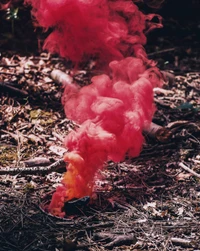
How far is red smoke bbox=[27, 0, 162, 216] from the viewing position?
2.84 m

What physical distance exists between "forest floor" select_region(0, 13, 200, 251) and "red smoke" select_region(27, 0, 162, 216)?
7.6 inches

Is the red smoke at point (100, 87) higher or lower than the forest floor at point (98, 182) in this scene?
higher

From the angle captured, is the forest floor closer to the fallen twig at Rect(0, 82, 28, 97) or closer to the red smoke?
the fallen twig at Rect(0, 82, 28, 97)

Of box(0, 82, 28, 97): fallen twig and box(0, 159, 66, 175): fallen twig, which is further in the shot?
box(0, 82, 28, 97): fallen twig

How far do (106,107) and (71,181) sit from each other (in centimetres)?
49

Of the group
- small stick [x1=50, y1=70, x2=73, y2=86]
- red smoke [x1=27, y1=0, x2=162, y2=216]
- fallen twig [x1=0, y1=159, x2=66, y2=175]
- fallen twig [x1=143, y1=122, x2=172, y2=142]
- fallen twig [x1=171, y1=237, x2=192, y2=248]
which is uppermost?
red smoke [x1=27, y1=0, x2=162, y2=216]

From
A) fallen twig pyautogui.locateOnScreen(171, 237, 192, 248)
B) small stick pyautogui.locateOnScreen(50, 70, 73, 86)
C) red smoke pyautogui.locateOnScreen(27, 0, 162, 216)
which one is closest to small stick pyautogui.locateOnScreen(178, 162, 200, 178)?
red smoke pyautogui.locateOnScreen(27, 0, 162, 216)

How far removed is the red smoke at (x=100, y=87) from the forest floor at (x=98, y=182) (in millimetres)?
193

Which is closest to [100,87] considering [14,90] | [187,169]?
[187,169]

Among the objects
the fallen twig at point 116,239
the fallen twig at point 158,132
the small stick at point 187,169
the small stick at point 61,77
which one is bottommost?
the small stick at point 187,169

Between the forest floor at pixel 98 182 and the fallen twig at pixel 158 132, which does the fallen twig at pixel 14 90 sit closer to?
the forest floor at pixel 98 182

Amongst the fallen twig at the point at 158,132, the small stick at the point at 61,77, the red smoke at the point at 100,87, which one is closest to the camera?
the red smoke at the point at 100,87

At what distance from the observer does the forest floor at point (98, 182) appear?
2553 millimetres

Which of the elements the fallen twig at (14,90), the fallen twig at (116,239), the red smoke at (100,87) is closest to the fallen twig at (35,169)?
the red smoke at (100,87)
